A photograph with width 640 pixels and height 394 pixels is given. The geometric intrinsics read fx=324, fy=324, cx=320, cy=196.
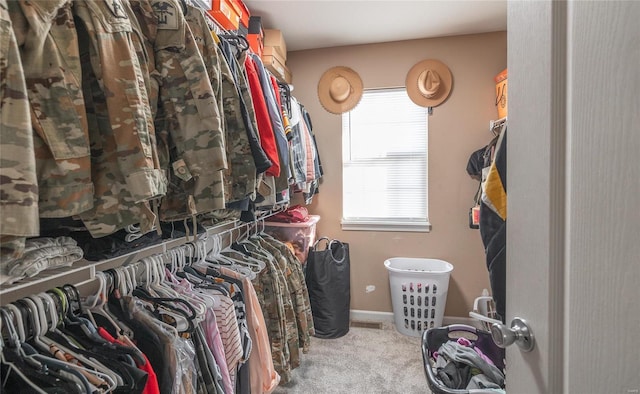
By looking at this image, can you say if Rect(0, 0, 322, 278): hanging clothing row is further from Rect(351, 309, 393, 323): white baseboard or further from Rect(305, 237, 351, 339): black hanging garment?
Rect(351, 309, 393, 323): white baseboard

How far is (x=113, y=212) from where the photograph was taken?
80cm

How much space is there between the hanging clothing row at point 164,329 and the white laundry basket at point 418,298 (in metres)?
1.00

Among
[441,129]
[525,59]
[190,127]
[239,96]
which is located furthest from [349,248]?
[525,59]

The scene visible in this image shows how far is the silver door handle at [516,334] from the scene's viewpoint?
0.61 meters

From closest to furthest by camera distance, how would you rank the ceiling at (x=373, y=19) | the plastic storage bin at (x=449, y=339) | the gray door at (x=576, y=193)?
1. the gray door at (x=576, y=193)
2. the plastic storage bin at (x=449, y=339)
3. the ceiling at (x=373, y=19)


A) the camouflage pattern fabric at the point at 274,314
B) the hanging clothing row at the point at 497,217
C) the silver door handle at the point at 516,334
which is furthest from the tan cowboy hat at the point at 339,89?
the silver door handle at the point at 516,334

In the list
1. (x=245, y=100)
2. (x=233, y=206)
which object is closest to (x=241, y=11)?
(x=245, y=100)

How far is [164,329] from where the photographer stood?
→ 1.03 m

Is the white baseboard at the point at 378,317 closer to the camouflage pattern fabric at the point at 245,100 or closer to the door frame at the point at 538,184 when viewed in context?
the camouflage pattern fabric at the point at 245,100

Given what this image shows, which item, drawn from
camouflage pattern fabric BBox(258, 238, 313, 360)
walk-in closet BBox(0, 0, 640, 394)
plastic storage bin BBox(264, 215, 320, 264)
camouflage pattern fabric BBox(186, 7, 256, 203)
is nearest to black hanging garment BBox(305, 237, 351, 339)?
plastic storage bin BBox(264, 215, 320, 264)

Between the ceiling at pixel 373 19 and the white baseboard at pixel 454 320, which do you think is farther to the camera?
the white baseboard at pixel 454 320

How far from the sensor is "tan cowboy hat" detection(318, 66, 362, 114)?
2.88 meters

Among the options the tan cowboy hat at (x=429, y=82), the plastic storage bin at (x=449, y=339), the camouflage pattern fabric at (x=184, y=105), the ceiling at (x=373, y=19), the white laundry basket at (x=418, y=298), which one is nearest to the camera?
the camouflage pattern fabric at (x=184, y=105)

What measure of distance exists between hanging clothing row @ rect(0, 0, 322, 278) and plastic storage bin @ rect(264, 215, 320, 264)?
1365mm
